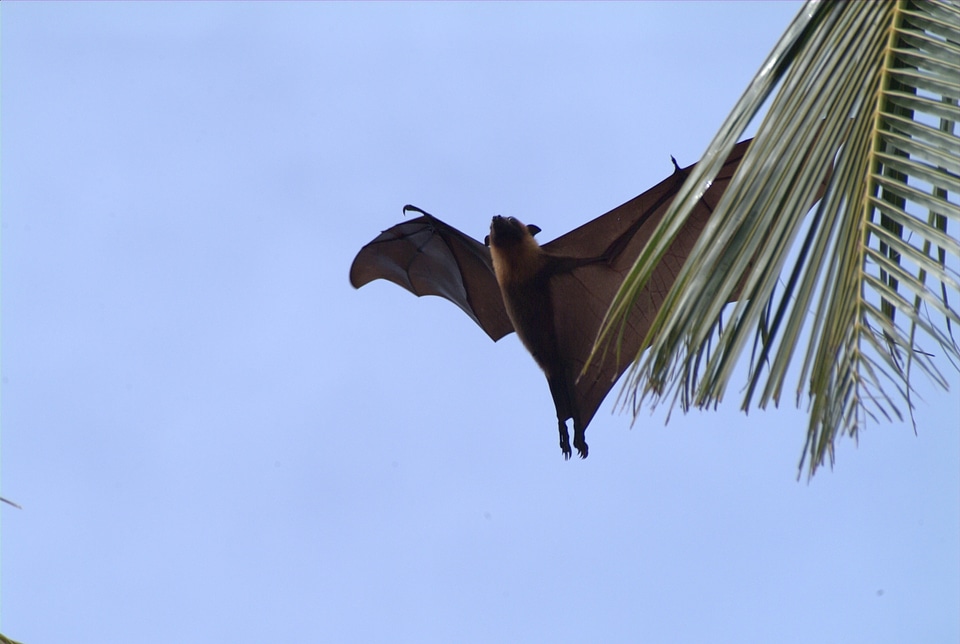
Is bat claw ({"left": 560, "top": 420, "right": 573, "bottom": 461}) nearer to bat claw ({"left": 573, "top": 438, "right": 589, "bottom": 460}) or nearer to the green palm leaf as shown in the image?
bat claw ({"left": 573, "top": 438, "right": 589, "bottom": 460})

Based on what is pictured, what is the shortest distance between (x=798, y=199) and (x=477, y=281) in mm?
7202

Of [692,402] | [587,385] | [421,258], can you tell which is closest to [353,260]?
[421,258]

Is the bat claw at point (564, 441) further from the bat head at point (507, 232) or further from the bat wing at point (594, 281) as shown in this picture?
the bat head at point (507, 232)

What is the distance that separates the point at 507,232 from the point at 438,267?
98cm

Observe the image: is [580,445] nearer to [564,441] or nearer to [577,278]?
[564,441]

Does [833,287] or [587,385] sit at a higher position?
[587,385]

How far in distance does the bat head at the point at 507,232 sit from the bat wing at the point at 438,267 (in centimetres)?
31

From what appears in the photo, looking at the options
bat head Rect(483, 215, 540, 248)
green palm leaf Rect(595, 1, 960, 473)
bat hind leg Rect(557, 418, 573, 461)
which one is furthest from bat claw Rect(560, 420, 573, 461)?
green palm leaf Rect(595, 1, 960, 473)

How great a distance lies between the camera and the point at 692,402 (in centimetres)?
208

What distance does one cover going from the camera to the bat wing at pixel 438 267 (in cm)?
884

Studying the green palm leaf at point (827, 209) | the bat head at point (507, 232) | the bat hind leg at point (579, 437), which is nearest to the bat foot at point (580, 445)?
the bat hind leg at point (579, 437)

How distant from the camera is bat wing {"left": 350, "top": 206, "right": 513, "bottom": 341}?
8836mm

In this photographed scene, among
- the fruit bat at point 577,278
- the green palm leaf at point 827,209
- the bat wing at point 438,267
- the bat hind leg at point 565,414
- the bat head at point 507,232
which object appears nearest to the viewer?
the green palm leaf at point 827,209

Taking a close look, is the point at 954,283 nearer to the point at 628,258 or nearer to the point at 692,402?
the point at 692,402
